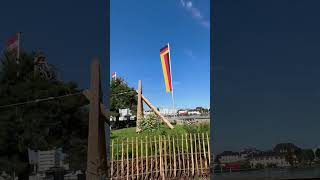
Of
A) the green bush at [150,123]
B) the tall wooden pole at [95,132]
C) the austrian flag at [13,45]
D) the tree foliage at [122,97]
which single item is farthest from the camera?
the tree foliage at [122,97]

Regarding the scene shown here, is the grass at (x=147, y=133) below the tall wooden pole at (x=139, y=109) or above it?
below

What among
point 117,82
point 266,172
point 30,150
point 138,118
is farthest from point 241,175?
point 30,150

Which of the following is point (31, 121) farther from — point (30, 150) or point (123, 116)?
point (123, 116)

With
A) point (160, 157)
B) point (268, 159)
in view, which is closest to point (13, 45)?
point (160, 157)

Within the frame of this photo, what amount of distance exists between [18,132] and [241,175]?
3.13 metres

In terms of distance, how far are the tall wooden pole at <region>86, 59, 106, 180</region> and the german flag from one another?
2125 millimetres

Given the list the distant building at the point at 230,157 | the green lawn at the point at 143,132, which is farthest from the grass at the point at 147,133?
the distant building at the point at 230,157

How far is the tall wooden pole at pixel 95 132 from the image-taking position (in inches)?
170

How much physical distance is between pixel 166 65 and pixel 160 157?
1301mm

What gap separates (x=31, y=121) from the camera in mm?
6480

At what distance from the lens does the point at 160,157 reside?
6.65 meters

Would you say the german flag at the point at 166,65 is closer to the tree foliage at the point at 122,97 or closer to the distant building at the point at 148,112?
the tree foliage at the point at 122,97

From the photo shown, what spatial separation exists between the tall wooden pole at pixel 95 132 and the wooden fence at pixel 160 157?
2157 mm

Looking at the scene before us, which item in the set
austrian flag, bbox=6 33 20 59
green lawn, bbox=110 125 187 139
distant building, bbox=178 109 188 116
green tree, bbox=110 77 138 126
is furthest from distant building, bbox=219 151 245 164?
austrian flag, bbox=6 33 20 59
